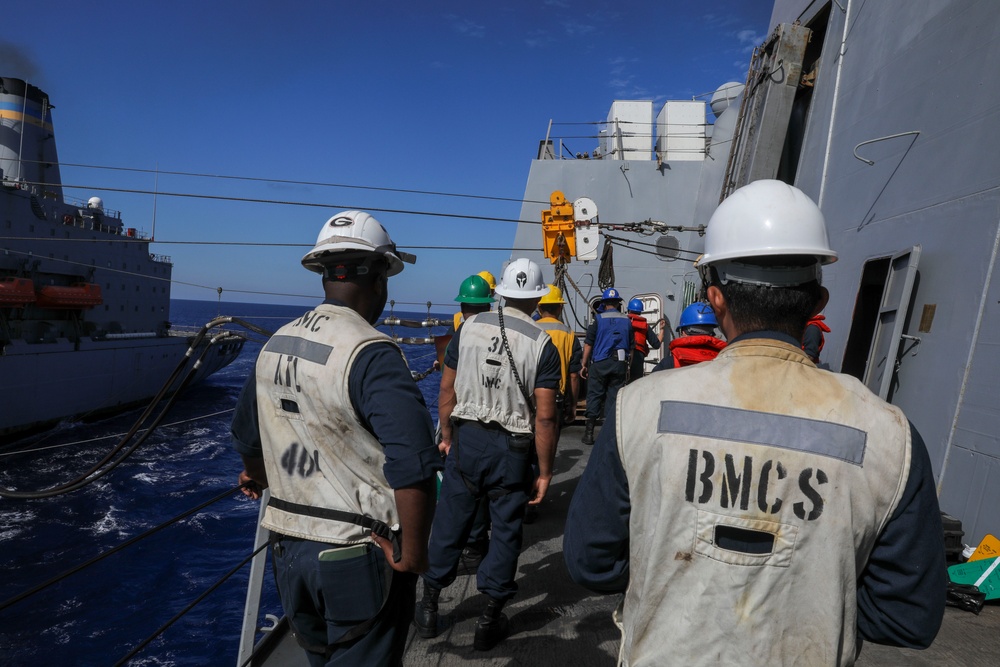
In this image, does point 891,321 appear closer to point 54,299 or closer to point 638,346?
point 638,346

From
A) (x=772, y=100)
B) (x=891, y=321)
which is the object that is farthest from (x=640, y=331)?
(x=772, y=100)

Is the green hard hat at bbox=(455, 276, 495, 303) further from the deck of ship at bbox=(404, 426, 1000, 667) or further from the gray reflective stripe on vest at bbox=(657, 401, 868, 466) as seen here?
the gray reflective stripe on vest at bbox=(657, 401, 868, 466)

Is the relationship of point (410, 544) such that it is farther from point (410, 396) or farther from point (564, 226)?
point (564, 226)

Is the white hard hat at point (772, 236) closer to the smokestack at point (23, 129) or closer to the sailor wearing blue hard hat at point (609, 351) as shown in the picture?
the sailor wearing blue hard hat at point (609, 351)

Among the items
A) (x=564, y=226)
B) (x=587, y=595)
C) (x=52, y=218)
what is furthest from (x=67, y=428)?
(x=587, y=595)

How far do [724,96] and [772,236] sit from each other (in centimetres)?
1688

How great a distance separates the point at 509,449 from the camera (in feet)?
10.6

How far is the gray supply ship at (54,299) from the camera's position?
19.9 m

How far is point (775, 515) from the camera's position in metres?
1.11

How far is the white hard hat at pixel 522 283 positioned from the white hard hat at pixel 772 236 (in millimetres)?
2294

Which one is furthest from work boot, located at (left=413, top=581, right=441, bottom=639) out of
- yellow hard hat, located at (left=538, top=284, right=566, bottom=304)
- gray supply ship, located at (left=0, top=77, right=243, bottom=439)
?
gray supply ship, located at (left=0, top=77, right=243, bottom=439)

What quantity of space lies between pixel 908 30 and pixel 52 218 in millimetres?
28135

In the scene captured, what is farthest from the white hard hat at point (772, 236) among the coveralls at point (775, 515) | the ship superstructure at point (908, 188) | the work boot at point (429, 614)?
the ship superstructure at point (908, 188)

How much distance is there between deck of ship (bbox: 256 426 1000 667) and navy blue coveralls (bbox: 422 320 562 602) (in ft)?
1.03
